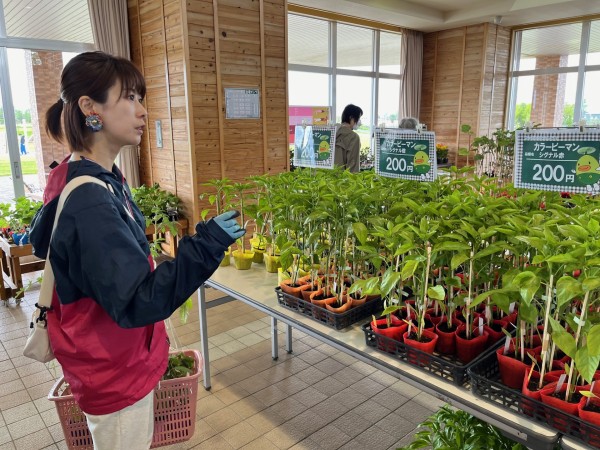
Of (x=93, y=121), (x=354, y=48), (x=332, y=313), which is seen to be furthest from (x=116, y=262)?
(x=354, y=48)

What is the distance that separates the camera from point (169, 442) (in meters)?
1.97

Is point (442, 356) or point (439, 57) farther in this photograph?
point (439, 57)

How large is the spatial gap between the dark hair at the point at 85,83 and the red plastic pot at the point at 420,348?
1.31m

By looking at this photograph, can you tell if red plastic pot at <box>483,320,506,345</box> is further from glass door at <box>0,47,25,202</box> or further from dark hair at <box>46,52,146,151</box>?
glass door at <box>0,47,25,202</box>

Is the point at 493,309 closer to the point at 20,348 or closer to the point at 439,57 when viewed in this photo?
the point at 20,348

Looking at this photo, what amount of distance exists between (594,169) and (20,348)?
385cm

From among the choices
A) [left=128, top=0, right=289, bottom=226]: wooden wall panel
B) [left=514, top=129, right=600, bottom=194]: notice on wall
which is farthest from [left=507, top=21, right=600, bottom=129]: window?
[left=514, top=129, right=600, bottom=194]: notice on wall

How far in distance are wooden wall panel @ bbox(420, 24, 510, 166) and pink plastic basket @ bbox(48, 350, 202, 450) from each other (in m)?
8.41

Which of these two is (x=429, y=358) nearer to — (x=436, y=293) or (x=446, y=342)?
(x=446, y=342)

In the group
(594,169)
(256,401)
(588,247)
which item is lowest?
(256,401)

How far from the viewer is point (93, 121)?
1405 millimetres

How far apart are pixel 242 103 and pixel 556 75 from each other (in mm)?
6676

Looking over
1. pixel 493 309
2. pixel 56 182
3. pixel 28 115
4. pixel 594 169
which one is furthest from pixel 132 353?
pixel 28 115

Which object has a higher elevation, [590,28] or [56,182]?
[590,28]
